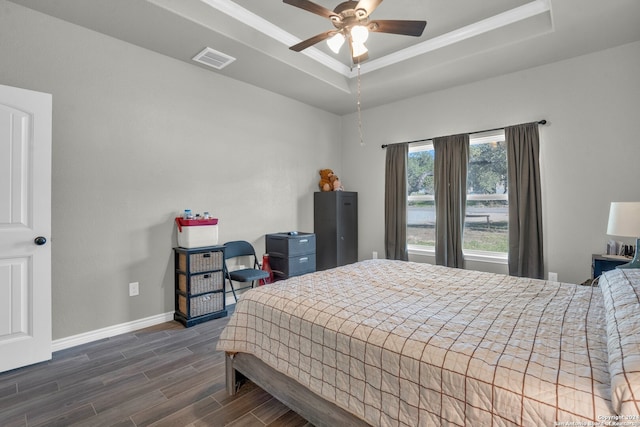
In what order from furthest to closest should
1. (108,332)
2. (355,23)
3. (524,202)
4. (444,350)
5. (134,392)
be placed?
(524,202), (108,332), (355,23), (134,392), (444,350)

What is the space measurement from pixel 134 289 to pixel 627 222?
403cm

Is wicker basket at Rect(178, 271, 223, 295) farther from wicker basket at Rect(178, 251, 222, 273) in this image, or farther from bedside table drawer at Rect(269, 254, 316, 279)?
bedside table drawer at Rect(269, 254, 316, 279)

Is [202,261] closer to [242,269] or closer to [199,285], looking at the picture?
[199,285]

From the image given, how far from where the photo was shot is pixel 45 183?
2355mm

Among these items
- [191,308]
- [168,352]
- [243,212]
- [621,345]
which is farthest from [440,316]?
[243,212]

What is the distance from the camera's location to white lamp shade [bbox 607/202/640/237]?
217 centimetres

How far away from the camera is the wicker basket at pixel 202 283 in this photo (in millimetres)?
3041

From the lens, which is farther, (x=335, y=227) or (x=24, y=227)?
(x=335, y=227)

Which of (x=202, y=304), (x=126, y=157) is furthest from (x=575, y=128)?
(x=126, y=157)

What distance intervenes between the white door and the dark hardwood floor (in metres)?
0.22

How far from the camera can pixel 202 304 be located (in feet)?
10.2

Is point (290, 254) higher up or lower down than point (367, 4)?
lower down

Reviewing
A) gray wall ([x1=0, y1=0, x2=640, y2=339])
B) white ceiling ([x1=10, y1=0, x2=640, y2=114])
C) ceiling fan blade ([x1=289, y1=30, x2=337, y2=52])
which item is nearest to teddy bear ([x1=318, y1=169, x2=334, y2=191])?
gray wall ([x1=0, y1=0, x2=640, y2=339])

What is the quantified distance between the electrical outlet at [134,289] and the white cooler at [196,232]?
52cm
